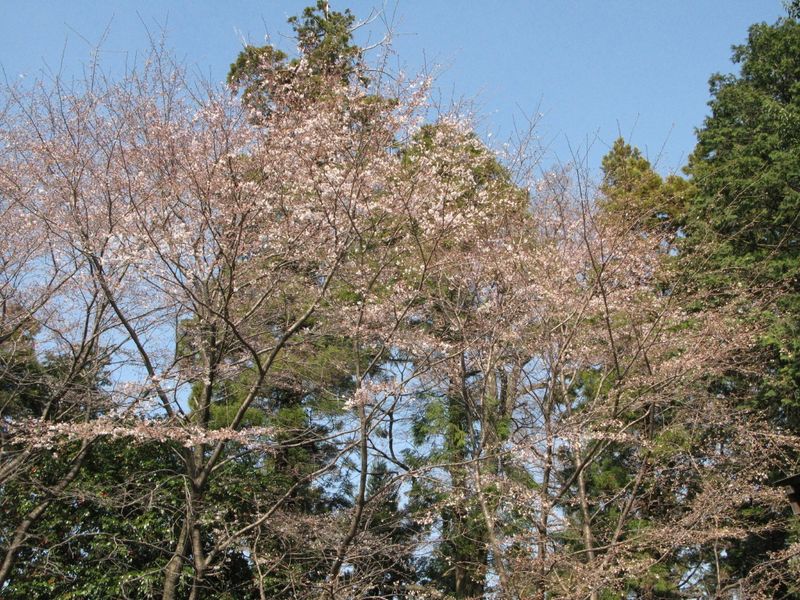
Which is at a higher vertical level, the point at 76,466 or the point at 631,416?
the point at 631,416

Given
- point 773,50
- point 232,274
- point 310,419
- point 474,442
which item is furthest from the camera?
point 773,50

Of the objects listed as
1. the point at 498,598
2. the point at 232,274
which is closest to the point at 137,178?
the point at 232,274

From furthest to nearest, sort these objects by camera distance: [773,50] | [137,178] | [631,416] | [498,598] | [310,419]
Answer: [773,50] → [310,419] → [631,416] → [498,598] → [137,178]

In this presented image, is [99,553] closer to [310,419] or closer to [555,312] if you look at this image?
[310,419]

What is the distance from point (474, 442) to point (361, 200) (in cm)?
316

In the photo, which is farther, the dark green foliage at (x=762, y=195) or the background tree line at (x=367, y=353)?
the dark green foliage at (x=762, y=195)

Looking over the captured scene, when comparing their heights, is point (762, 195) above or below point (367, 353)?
above

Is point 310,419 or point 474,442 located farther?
point 310,419

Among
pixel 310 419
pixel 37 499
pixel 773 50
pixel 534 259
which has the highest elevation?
pixel 773 50

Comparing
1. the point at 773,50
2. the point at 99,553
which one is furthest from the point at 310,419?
the point at 773,50

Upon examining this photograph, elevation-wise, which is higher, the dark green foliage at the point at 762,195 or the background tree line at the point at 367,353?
the dark green foliage at the point at 762,195

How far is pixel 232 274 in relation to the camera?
585cm

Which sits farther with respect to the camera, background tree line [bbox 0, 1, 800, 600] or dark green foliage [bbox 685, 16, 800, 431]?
dark green foliage [bbox 685, 16, 800, 431]

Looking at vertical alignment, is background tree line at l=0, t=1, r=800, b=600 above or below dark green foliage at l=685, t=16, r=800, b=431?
below
